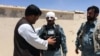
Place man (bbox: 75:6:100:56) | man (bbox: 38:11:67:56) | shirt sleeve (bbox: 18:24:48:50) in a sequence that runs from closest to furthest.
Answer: shirt sleeve (bbox: 18:24:48:50), man (bbox: 75:6:100:56), man (bbox: 38:11:67:56)

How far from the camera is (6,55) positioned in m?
9.55

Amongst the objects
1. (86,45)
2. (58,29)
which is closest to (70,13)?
(58,29)

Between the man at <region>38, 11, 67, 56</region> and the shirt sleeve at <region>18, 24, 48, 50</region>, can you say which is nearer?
the shirt sleeve at <region>18, 24, 48, 50</region>

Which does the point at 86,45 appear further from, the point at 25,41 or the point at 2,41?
the point at 2,41

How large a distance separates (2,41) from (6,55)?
447 millimetres

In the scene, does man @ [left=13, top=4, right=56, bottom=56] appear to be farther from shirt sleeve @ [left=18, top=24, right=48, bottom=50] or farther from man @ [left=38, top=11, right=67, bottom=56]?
man @ [left=38, top=11, right=67, bottom=56]

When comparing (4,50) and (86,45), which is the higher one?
(86,45)

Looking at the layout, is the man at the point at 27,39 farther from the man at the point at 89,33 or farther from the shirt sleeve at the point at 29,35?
the man at the point at 89,33

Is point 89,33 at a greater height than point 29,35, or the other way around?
point 29,35

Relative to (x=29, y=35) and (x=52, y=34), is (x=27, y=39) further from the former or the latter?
(x=52, y=34)

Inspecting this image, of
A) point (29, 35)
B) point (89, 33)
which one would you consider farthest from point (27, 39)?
point (89, 33)

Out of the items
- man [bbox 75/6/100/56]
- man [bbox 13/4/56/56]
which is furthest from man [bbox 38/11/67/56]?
man [bbox 13/4/56/56]

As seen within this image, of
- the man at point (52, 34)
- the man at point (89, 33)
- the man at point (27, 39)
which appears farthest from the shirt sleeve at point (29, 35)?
the man at point (52, 34)

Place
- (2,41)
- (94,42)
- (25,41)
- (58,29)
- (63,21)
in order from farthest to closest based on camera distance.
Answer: (63,21) < (2,41) < (58,29) < (94,42) < (25,41)
